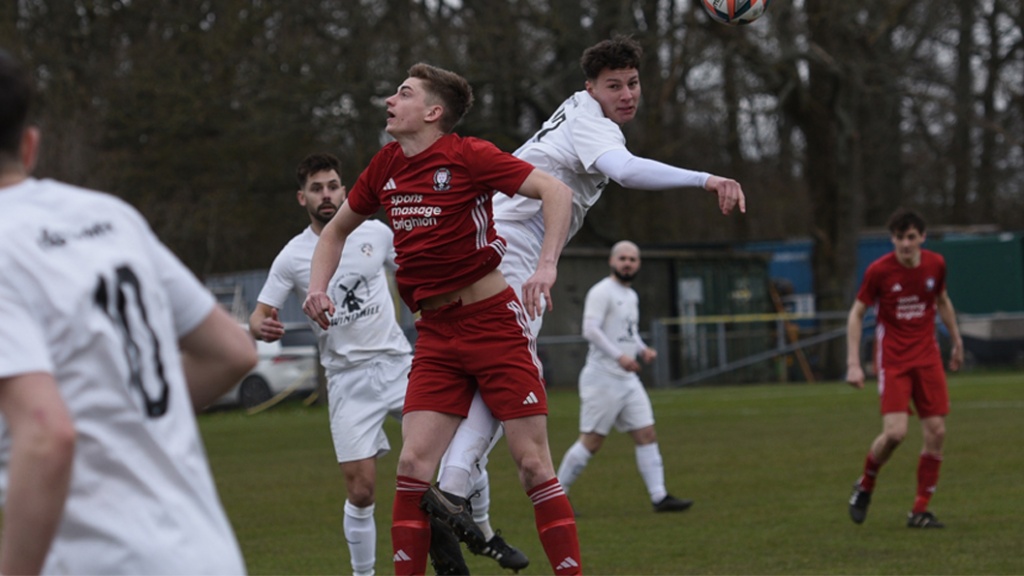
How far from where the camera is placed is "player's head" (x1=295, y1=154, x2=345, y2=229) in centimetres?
784

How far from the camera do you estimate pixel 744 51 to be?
86.3 ft

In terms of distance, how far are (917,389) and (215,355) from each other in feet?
25.4

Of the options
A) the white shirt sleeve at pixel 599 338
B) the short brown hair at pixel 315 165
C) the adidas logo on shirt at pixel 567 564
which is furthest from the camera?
the white shirt sleeve at pixel 599 338

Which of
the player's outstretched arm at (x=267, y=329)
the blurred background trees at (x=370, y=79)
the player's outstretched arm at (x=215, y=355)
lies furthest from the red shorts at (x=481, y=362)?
the blurred background trees at (x=370, y=79)

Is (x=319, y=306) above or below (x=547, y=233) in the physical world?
below

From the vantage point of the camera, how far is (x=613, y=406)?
38.8ft

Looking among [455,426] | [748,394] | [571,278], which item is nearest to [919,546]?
[455,426]

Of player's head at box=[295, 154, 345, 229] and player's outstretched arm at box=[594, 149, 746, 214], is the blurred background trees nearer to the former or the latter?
player's head at box=[295, 154, 345, 229]

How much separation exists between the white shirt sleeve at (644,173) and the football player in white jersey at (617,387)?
5.54 m

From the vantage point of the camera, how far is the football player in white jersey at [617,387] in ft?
37.6

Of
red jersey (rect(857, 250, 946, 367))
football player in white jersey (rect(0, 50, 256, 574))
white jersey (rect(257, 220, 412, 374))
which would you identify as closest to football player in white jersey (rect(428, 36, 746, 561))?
Result: white jersey (rect(257, 220, 412, 374))

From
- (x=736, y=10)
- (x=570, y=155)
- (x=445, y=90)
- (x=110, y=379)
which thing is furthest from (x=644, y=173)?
(x=110, y=379)

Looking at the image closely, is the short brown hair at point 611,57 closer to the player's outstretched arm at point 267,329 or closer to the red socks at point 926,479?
the player's outstretched arm at point 267,329

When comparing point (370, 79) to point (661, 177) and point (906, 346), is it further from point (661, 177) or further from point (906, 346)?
point (661, 177)
